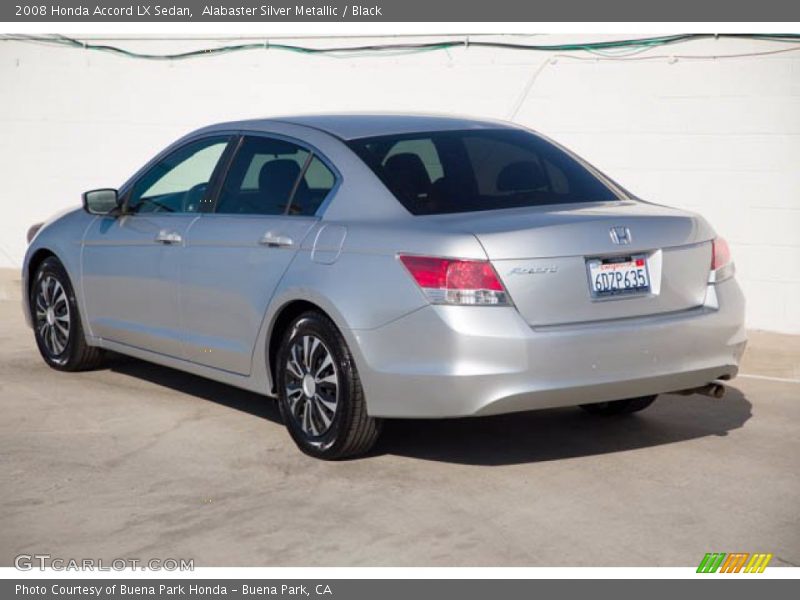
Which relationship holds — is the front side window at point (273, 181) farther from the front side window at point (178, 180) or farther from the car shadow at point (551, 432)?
the car shadow at point (551, 432)

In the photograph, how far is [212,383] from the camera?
8.98 m

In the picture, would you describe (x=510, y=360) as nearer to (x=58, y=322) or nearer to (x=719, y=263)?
(x=719, y=263)

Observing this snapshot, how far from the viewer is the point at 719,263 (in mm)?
6906

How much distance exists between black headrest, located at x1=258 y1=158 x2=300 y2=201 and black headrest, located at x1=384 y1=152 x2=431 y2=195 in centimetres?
60

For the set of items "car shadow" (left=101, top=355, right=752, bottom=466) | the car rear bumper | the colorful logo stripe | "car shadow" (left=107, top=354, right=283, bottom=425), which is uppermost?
the car rear bumper

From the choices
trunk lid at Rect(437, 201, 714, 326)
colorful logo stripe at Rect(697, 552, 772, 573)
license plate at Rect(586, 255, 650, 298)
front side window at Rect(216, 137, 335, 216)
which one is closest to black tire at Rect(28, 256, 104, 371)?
front side window at Rect(216, 137, 335, 216)

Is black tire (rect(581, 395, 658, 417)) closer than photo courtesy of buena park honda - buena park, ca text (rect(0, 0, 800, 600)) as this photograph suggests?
No

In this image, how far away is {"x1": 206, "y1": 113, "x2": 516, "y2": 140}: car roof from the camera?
7373 mm

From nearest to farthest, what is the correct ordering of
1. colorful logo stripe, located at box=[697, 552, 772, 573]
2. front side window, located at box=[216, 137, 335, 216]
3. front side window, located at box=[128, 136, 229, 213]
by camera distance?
colorful logo stripe, located at box=[697, 552, 772, 573] → front side window, located at box=[216, 137, 335, 216] → front side window, located at box=[128, 136, 229, 213]

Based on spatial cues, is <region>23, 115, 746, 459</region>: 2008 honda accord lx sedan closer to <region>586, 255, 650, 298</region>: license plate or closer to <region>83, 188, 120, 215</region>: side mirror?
<region>586, 255, 650, 298</region>: license plate

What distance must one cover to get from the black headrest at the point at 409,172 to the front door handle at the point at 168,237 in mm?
1506

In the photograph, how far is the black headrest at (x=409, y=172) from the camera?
687 centimetres

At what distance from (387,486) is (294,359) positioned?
2.94ft

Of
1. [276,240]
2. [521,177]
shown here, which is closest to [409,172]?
[521,177]
